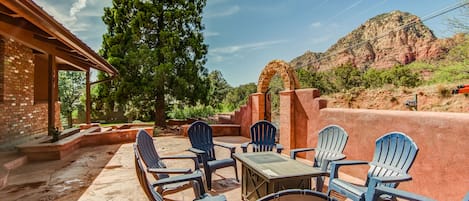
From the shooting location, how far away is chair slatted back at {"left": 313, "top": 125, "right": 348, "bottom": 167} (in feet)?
10.9

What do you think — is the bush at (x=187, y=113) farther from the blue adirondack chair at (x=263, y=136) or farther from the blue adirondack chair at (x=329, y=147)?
the blue adirondack chair at (x=329, y=147)

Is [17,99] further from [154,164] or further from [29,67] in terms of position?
[154,164]

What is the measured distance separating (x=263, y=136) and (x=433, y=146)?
2.42m

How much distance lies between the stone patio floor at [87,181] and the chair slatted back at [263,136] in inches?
26.8

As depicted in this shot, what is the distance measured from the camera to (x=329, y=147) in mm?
3492

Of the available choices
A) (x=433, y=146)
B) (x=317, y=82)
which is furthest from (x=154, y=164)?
(x=317, y=82)

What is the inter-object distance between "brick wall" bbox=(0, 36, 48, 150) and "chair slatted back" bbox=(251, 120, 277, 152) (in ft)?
17.8

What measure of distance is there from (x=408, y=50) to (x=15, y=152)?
38.4m

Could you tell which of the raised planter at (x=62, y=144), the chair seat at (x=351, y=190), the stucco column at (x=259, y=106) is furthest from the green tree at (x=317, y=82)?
the chair seat at (x=351, y=190)

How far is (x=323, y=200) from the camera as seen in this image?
172 cm

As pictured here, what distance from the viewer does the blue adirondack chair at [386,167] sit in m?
2.36

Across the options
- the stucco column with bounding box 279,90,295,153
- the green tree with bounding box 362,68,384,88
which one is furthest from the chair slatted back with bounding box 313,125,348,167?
the green tree with bounding box 362,68,384,88

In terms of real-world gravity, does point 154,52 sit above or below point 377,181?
above

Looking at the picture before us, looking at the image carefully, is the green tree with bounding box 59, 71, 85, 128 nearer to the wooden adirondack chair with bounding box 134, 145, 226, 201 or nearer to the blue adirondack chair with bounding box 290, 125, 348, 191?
the wooden adirondack chair with bounding box 134, 145, 226, 201
